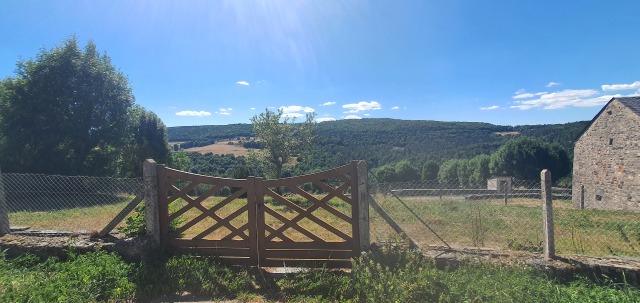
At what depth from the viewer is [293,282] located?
16.6 ft

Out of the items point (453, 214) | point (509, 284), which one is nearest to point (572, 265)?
point (509, 284)

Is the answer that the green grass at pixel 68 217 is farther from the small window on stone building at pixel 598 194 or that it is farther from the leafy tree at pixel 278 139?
the small window on stone building at pixel 598 194

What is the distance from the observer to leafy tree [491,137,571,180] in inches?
1843

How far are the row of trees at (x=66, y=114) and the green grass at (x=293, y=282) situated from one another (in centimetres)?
1731

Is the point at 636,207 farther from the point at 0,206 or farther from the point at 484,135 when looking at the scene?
the point at 484,135

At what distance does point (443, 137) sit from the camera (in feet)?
235

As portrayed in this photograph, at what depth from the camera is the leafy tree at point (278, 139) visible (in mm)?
18578

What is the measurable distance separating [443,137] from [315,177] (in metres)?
71.3

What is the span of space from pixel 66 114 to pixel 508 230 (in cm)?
2317

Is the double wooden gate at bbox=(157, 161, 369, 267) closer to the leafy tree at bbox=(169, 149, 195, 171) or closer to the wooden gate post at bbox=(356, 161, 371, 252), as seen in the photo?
the wooden gate post at bbox=(356, 161, 371, 252)

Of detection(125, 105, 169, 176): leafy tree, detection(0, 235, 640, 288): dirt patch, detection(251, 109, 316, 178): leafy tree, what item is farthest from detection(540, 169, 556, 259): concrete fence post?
detection(125, 105, 169, 176): leafy tree

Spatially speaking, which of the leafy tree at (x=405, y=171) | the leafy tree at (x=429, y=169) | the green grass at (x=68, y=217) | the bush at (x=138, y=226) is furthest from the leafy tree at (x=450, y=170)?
the bush at (x=138, y=226)

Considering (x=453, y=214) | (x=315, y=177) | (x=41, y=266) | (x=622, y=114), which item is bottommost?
(x=453, y=214)

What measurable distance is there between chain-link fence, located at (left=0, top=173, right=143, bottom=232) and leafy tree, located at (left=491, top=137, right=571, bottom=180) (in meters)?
50.4
